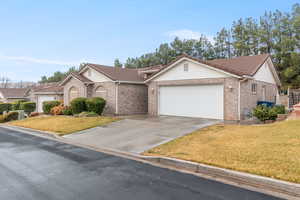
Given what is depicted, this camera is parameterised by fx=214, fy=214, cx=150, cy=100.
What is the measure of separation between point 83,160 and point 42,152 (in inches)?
81.4

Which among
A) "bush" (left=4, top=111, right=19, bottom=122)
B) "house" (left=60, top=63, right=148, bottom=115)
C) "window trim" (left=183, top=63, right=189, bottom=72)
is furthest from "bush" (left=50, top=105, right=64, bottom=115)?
"window trim" (left=183, top=63, right=189, bottom=72)

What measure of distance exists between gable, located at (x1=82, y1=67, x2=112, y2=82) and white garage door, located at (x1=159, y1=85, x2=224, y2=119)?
533 cm

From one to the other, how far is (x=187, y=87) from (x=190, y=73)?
3.19ft

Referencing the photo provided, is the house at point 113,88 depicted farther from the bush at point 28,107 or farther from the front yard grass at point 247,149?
the bush at point 28,107

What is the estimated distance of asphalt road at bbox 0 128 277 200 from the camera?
4.16 m

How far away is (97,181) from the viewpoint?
4898 mm

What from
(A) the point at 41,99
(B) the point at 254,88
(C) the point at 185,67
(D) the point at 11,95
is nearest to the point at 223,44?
(B) the point at 254,88

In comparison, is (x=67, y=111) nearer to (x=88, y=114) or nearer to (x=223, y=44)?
(x=88, y=114)

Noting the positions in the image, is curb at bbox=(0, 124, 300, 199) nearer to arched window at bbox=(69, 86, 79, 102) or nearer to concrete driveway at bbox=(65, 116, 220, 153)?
concrete driveway at bbox=(65, 116, 220, 153)

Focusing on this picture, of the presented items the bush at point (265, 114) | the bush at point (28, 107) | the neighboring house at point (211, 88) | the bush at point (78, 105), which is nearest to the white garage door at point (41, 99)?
the bush at point (28, 107)

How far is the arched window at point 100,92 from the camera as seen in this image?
18125mm

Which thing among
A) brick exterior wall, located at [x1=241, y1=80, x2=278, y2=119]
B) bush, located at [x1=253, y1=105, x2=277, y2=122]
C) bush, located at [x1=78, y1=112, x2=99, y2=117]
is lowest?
bush, located at [x1=78, y1=112, x2=99, y2=117]

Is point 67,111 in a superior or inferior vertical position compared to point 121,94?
Result: inferior

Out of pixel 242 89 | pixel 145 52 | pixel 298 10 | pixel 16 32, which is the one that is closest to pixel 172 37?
pixel 145 52
